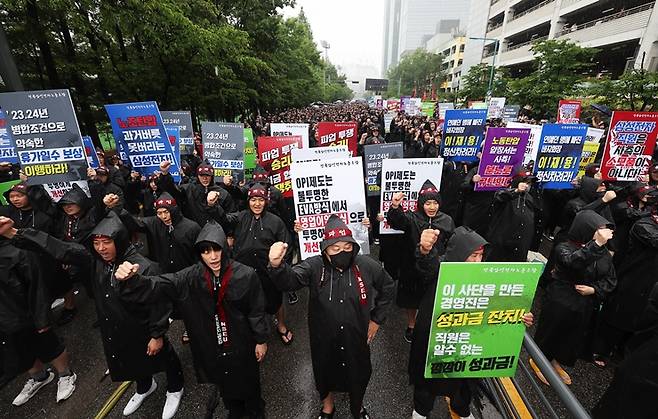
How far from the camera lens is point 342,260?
314cm

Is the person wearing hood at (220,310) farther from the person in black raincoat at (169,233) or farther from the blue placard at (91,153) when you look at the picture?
the blue placard at (91,153)

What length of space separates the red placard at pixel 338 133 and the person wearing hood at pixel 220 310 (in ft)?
20.7

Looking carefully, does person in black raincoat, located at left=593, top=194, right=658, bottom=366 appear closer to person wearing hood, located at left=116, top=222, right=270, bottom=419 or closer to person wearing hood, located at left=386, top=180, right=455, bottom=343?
person wearing hood, located at left=386, top=180, right=455, bottom=343

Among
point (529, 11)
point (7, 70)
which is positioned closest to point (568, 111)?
point (7, 70)

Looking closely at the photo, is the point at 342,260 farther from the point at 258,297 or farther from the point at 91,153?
the point at 91,153

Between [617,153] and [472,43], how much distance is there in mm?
60672

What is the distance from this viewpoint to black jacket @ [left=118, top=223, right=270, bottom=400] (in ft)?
9.85

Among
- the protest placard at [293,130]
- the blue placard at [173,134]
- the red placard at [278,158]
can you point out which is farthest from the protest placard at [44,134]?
the protest placard at [293,130]

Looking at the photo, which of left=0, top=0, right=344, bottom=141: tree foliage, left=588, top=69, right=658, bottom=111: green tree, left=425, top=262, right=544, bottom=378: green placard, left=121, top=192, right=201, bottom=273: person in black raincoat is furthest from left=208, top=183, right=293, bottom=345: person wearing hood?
left=588, top=69, right=658, bottom=111: green tree

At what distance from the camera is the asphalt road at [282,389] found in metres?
3.61

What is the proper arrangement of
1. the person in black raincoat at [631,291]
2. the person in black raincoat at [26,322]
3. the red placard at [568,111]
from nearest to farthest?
1. the person in black raincoat at [26,322]
2. the person in black raincoat at [631,291]
3. the red placard at [568,111]

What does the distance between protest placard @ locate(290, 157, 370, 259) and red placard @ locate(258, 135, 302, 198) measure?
7.76 ft

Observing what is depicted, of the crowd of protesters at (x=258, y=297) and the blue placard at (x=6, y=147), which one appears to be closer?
the crowd of protesters at (x=258, y=297)

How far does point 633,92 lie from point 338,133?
13.0 m
